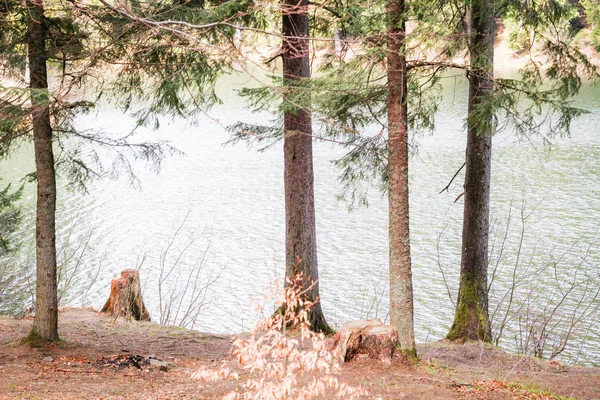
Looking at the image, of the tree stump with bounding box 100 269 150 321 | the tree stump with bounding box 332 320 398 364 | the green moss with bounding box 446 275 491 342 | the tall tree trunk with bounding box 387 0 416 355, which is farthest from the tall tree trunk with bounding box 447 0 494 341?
the tree stump with bounding box 100 269 150 321

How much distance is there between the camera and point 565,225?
16.3m

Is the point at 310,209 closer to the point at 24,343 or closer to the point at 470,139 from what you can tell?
the point at 470,139

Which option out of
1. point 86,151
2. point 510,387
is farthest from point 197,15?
point 86,151

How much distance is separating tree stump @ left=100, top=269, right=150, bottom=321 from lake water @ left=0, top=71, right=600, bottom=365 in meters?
1.04

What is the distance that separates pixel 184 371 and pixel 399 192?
119 inches

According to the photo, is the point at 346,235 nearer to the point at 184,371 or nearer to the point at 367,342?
the point at 184,371

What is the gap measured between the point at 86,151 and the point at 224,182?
7.97m

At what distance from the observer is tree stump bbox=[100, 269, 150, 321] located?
11046 mm

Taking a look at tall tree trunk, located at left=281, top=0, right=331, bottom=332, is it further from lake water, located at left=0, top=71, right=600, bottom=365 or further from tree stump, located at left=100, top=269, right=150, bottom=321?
tree stump, located at left=100, top=269, right=150, bottom=321

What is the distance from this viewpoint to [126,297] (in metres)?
11.0

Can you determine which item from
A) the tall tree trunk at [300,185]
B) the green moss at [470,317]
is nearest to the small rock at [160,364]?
the tall tree trunk at [300,185]

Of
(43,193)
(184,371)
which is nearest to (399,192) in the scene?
(184,371)

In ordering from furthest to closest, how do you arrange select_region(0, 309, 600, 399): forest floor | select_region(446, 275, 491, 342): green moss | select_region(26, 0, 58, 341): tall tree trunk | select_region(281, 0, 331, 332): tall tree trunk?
select_region(446, 275, 491, 342): green moss < select_region(281, 0, 331, 332): tall tree trunk < select_region(26, 0, 58, 341): tall tree trunk < select_region(0, 309, 600, 399): forest floor

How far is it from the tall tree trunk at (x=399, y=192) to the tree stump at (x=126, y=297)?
18.5 ft
